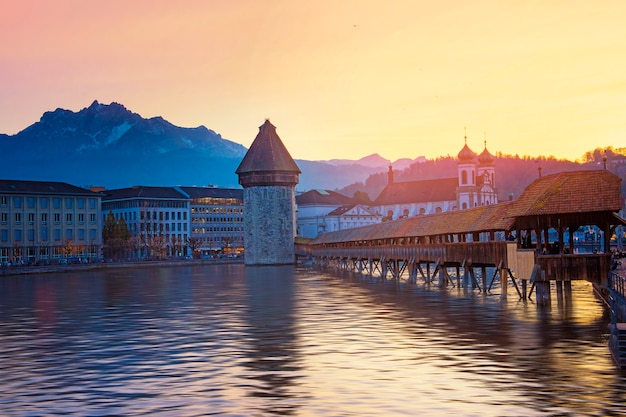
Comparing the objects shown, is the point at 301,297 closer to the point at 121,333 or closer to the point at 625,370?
the point at 121,333

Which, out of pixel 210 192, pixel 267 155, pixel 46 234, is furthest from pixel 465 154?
pixel 46 234

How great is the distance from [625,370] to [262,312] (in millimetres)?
22524

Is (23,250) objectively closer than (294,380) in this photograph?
No

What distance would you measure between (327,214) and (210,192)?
24.7m

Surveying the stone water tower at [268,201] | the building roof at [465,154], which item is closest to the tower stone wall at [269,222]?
the stone water tower at [268,201]

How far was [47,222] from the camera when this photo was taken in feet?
443

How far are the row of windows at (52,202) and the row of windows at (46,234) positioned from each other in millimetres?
3516

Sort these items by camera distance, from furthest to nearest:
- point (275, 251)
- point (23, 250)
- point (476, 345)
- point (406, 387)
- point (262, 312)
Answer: point (23, 250)
point (275, 251)
point (262, 312)
point (476, 345)
point (406, 387)

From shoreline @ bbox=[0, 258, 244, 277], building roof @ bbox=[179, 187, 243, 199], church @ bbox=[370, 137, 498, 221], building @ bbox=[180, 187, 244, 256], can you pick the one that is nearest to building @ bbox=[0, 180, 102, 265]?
shoreline @ bbox=[0, 258, 244, 277]

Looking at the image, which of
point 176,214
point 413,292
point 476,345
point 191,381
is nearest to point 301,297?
point 413,292

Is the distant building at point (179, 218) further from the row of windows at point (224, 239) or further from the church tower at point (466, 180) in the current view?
the church tower at point (466, 180)

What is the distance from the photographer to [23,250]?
13300 centimetres

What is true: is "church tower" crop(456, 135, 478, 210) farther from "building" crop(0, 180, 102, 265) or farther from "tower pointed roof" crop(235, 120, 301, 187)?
"building" crop(0, 180, 102, 265)

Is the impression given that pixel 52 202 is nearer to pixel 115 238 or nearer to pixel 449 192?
pixel 115 238
